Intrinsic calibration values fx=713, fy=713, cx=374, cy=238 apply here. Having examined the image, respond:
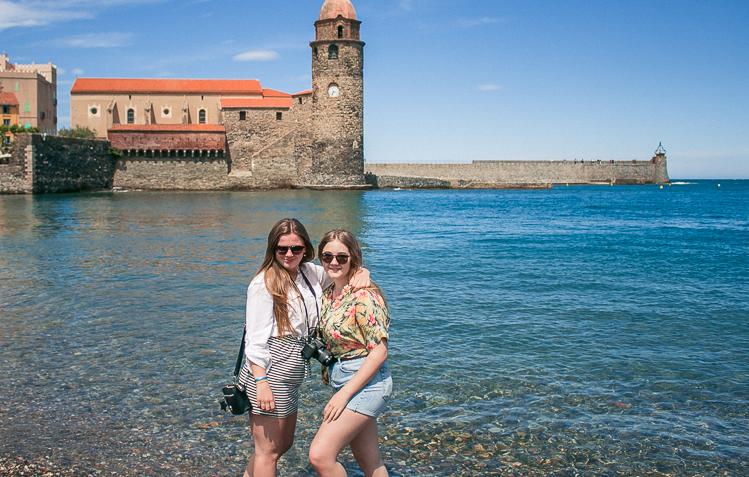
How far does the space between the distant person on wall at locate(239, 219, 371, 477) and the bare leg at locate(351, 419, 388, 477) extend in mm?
310

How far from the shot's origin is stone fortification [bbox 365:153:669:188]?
6525cm

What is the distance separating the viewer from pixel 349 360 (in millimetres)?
3068

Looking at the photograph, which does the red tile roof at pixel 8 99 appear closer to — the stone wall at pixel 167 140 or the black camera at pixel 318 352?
the stone wall at pixel 167 140

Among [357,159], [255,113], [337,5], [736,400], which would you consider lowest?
[736,400]

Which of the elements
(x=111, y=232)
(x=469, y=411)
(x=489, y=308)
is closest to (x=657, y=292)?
(x=489, y=308)

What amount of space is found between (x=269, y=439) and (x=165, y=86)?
5064 cm

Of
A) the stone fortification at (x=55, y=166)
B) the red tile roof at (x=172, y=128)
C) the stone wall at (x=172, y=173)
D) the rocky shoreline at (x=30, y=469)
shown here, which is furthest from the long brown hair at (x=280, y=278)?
the red tile roof at (x=172, y=128)

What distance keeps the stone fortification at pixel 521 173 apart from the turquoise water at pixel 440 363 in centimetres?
4307

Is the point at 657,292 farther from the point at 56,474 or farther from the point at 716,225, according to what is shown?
the point at 716,225

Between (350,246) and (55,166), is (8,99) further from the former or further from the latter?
(350,246)

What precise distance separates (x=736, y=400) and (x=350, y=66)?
131 ft

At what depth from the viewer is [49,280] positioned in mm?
10109

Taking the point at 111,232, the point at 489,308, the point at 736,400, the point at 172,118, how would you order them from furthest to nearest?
the point at 172,118 → the point at 111,232 → the point at 489,308 → the point at 736,400

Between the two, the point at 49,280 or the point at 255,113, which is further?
the point at 255,113
